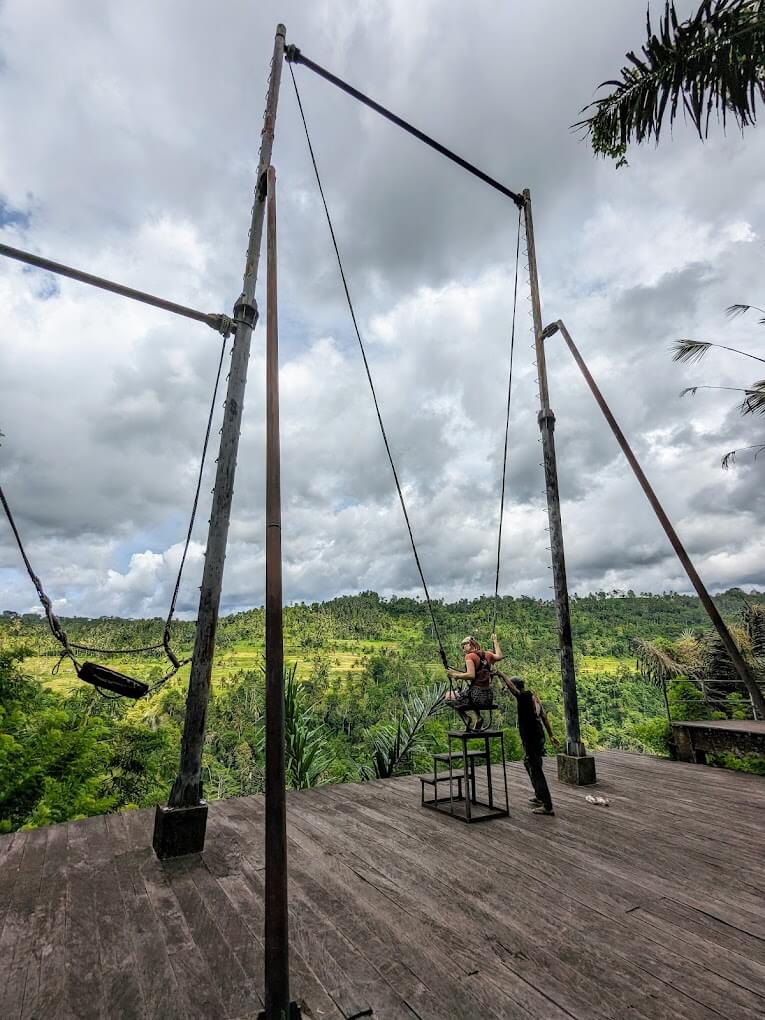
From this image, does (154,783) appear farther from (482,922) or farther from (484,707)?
(482,922)

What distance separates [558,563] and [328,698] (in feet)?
67.0

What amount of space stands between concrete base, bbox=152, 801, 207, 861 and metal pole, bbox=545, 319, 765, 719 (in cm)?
398

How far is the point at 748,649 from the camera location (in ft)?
38.3

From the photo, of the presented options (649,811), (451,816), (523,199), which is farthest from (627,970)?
(523,199)

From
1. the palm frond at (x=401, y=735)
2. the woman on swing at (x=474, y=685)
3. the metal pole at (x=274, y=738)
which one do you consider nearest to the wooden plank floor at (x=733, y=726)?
the palm frond at (x=401, y=735)

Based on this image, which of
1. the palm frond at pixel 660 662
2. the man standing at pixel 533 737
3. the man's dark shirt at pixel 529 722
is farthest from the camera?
the palm frond at pixel 660 662

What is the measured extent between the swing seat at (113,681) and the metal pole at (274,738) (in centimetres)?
273

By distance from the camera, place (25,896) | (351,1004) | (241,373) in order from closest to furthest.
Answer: (351,1004) → (25,896) → (241,373)

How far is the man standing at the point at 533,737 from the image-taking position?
14.8 feet

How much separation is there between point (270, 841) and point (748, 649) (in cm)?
1369

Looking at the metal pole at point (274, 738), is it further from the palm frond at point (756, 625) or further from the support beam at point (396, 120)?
the palm frond at point (756, 625)

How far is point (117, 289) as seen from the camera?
12.9 ft

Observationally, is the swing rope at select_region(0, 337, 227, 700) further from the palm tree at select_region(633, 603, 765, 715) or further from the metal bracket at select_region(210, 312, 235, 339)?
the palm tree at select_region(633, 603, 765, 715)

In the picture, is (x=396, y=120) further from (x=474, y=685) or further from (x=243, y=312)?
(x=474, y=685)
